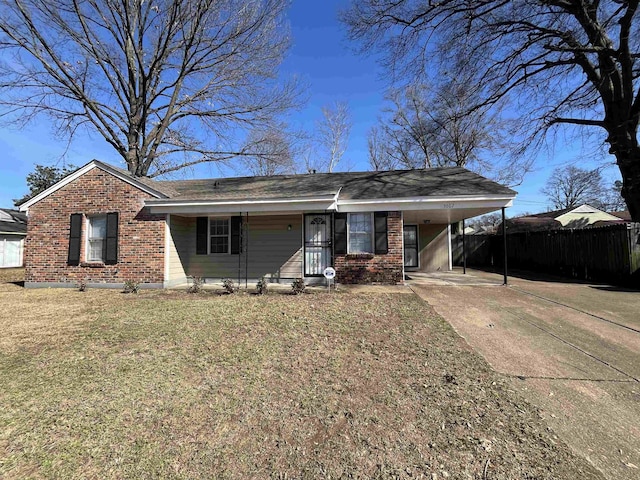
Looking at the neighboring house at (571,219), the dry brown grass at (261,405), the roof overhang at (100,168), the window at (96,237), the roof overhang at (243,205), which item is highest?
the neighboring house at (571,219)

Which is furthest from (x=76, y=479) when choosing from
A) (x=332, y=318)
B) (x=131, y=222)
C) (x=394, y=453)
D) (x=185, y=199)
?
(x=131, y=222)

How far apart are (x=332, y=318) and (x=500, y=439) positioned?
351cm

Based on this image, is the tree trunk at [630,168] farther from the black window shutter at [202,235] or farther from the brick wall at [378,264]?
the black window shutter at [202,235]

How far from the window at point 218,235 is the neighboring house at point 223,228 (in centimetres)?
3

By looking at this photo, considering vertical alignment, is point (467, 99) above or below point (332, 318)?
above

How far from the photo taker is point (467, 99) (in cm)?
1357

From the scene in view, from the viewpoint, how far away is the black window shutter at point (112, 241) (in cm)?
995

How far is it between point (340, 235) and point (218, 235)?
4.25 meters

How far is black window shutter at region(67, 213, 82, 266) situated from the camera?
398 inches

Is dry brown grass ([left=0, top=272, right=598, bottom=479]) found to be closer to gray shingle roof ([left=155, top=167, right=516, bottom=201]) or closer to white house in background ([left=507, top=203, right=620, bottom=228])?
gray shingle roof ([left=155, top=167, right=516, bottom=201])

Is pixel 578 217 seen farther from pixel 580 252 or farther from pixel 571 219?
pixel 580 252

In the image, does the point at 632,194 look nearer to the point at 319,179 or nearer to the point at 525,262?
the point at 525,262

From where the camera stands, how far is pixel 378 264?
9.87 metres

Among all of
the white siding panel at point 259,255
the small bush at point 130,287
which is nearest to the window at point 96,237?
the small bush at point 130,287
